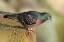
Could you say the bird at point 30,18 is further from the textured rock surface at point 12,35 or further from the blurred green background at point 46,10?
the blurred green background at point 46,10

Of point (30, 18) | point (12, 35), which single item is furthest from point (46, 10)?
point (12, 35)

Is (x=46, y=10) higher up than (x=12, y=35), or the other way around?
(x=46, y=10)

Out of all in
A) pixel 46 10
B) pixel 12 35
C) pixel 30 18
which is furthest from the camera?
pixel 46 10

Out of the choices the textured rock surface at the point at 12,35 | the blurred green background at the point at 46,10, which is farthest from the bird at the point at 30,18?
the blurred green background at the point at 46,10

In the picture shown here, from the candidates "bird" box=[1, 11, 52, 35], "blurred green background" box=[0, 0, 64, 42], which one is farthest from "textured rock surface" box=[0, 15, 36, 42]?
"blurred green background" box=[0, 0, 64, 42]

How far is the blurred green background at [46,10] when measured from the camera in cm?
858

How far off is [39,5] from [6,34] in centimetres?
624

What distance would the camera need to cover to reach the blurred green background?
28.1 feet

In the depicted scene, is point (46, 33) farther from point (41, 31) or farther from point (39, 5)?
point (39, 5)

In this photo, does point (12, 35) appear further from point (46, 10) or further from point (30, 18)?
point (46, 10)

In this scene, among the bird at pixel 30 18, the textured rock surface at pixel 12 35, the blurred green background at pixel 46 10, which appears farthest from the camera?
the blurred green background at pixel 46 10

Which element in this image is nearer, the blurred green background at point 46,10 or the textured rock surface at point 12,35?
the textured rock surface at point 12,35

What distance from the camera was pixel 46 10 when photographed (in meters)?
9.65

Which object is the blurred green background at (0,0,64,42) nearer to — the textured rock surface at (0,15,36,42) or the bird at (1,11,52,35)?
the bird at (1,11,52,35)
